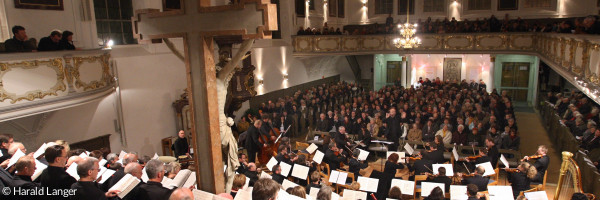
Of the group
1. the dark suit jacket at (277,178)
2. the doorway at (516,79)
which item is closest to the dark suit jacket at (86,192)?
the dark suit jacket at (277,178)

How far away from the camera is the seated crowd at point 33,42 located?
6668mm

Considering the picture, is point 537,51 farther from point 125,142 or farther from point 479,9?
point 125,142

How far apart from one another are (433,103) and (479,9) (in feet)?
Result: 31.3

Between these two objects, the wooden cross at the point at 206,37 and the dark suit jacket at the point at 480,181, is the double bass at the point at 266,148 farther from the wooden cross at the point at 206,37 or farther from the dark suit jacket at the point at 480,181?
the wooden cross at the point at 206,37

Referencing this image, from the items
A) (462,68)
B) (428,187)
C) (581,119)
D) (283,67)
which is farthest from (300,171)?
(462,68)

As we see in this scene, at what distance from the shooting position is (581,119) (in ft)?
35.5

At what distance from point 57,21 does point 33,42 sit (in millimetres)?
2243

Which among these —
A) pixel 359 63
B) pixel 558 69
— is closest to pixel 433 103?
pixel 558 69

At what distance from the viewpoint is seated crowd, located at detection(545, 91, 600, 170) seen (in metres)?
9.22

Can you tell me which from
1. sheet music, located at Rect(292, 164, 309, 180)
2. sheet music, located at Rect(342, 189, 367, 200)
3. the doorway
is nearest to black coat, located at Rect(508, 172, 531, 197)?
sheet music, located at Rect(342, 189, 367, 200)

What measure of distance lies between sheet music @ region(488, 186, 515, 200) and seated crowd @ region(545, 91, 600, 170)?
10.8 ft

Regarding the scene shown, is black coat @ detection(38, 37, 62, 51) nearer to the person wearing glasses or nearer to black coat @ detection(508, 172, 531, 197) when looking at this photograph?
the person wearing glasses

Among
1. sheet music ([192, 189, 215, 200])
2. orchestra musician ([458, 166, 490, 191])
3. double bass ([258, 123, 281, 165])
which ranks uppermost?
sheet music ([192, 189, 215, 200])

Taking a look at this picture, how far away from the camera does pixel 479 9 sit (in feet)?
69.5
